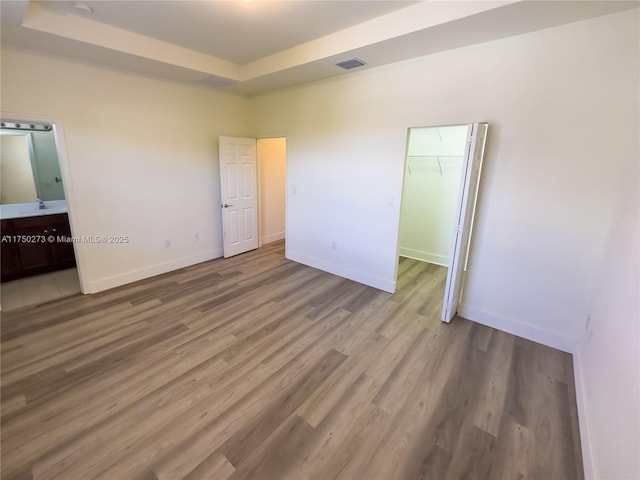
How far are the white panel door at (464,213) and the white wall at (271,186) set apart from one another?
3.82m

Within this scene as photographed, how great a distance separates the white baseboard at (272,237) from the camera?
5.95 metres

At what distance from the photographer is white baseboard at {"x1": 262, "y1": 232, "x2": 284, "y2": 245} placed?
19.5ft

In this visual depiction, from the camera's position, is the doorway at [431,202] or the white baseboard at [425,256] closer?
the doorway at [431,202]

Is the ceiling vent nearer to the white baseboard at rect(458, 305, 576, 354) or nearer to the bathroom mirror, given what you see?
the white baseboard at rect(458, 305, 576, 354)

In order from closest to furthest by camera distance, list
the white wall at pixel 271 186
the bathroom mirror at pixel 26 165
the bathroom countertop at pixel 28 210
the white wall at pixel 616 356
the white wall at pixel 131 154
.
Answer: the white wall at pixel 616 356, the white wall at pixel 131 154, the bathroom countertop at pixel 28 210, the bathroom mirror at pixel 26 165, the white wall at pixel 271 186

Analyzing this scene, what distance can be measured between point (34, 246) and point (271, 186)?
3.74 metres

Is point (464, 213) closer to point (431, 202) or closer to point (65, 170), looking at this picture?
point (431, 202)

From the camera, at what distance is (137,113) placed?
380 centimetres

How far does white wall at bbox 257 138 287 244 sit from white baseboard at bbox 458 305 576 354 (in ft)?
13.0

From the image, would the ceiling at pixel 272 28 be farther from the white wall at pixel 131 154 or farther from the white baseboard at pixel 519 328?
the white baseboard at pixel 519 328

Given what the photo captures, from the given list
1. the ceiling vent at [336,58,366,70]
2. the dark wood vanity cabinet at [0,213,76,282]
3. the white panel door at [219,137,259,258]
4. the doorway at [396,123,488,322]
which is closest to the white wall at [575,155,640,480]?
the doorway at [396,123,488,322]

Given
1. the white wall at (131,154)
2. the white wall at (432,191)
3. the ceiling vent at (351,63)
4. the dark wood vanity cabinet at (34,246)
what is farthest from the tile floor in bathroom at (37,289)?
the white wall at (432,191)

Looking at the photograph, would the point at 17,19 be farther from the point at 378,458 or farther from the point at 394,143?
the point at 378,458

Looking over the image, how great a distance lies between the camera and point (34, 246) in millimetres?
3994
